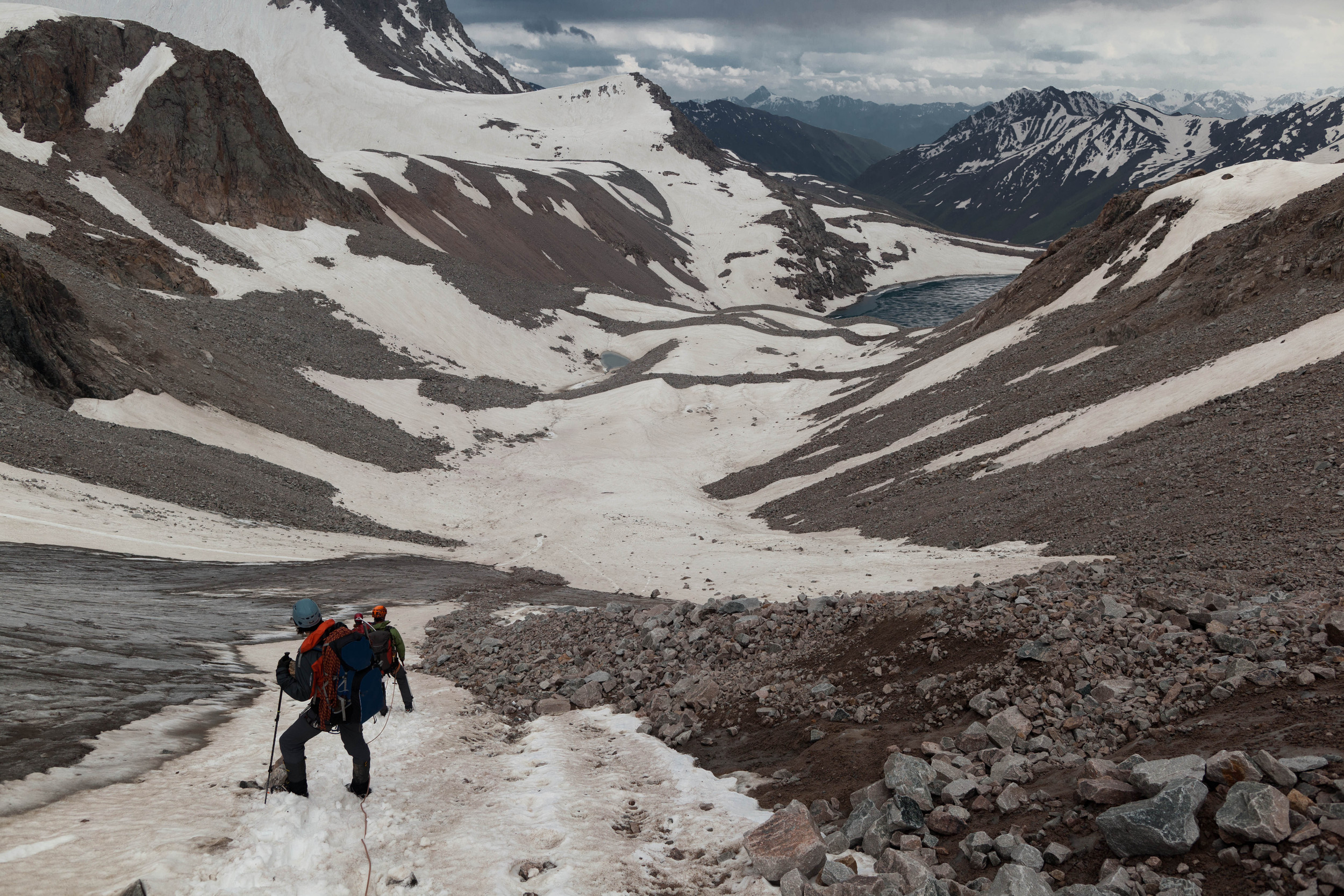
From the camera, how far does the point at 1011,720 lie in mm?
7789

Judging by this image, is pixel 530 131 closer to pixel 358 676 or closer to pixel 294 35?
pixel 294 35

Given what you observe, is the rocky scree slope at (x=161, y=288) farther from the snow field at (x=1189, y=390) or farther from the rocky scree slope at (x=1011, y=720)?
the snow field at (x=1189, y=390)

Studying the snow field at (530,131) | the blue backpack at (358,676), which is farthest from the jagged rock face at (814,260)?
the blue backpack at (358,676)

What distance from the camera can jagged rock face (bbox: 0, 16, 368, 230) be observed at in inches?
2207

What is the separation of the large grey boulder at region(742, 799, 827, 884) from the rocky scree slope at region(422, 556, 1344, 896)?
0.06 feet

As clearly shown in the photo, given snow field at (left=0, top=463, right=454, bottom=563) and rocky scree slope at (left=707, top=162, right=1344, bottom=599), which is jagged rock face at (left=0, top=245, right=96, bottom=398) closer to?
snow field at (left=0, top=463, right=454, bottom=563)

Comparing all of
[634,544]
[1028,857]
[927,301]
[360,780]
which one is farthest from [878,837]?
[927,301]

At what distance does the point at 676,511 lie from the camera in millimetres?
33094

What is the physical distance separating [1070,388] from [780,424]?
2035 cm

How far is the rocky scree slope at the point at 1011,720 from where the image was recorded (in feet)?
18.1

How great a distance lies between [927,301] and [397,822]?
136 meters

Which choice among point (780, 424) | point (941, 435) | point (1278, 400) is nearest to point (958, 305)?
point (780, 424)

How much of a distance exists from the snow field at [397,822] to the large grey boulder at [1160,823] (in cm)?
319

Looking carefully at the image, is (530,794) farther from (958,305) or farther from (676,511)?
(958,305)
